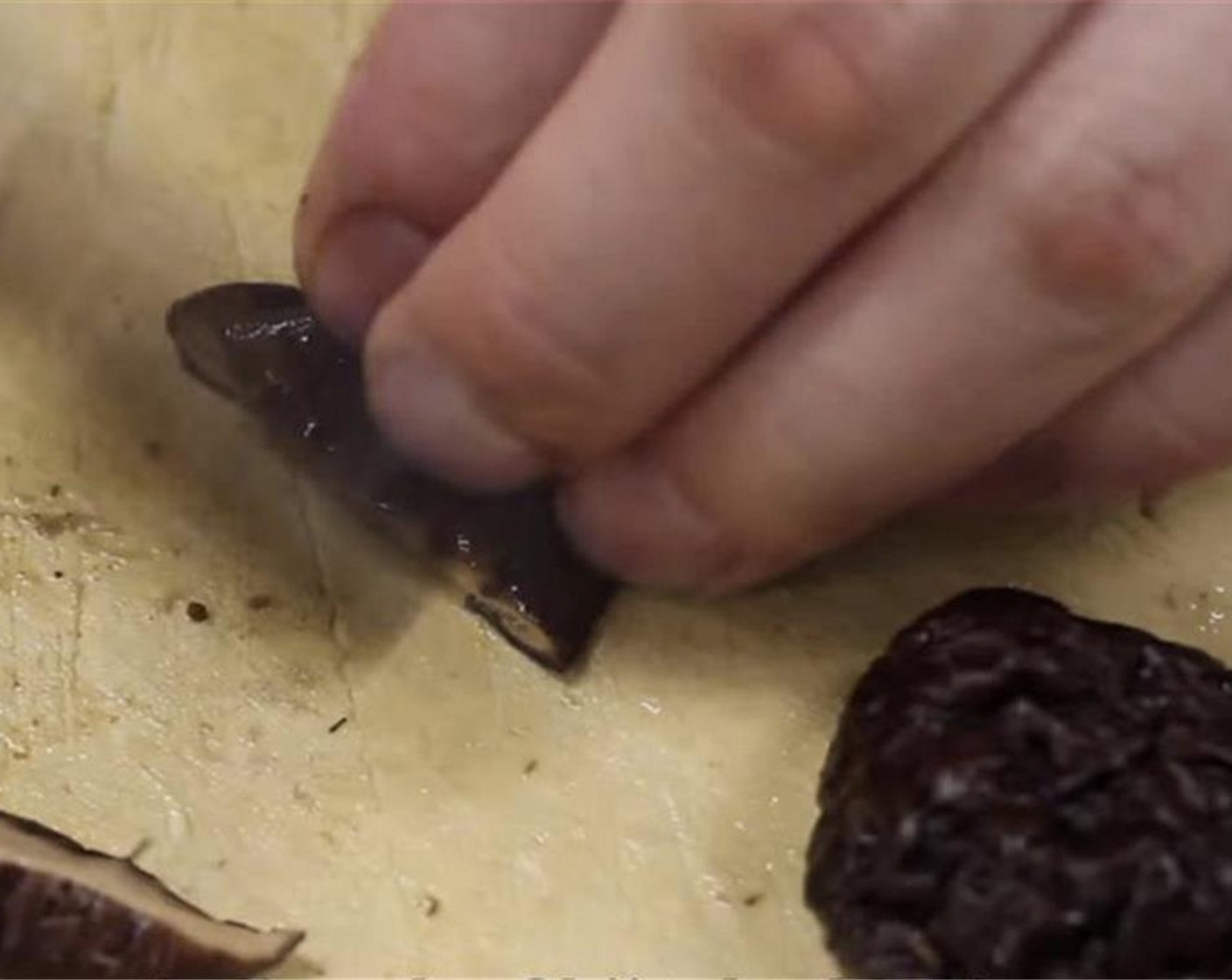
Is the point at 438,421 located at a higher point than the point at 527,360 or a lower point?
lower

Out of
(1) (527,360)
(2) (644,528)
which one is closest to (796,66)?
(1) (527,360)

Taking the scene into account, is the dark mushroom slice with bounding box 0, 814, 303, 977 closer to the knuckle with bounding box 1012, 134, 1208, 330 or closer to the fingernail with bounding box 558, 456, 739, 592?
the fingernail with bounding box 558, 456, 739, 592

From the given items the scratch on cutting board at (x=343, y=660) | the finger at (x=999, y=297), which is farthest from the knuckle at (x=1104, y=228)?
the scratch on cutting board at (x=343, y=660)

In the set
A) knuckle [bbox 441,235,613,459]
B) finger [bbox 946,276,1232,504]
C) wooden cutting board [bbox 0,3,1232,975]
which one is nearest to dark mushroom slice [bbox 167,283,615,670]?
wooden cutting board [bbox 0,3,1232,975]

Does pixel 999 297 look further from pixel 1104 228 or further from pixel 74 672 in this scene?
pixel 74 672

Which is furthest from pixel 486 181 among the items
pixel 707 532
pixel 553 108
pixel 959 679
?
pixel 959 679

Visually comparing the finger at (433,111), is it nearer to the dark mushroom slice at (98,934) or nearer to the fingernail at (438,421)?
the fingernail at (438,421)
